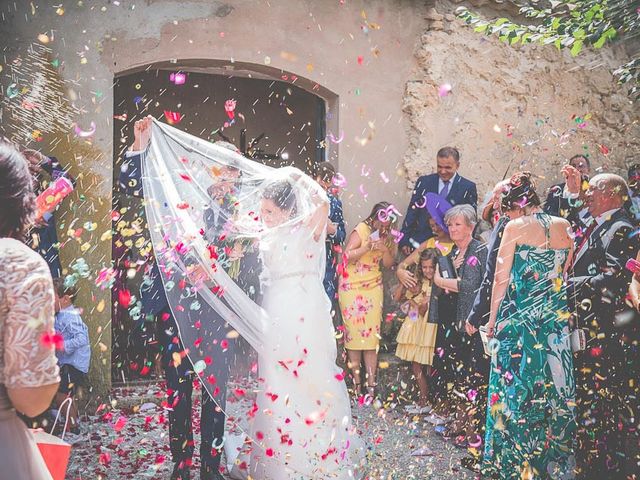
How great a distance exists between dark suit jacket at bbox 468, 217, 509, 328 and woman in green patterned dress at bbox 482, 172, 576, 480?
245mm

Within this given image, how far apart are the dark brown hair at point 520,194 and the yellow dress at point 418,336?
2.05 meters

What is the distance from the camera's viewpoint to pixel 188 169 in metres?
4.64

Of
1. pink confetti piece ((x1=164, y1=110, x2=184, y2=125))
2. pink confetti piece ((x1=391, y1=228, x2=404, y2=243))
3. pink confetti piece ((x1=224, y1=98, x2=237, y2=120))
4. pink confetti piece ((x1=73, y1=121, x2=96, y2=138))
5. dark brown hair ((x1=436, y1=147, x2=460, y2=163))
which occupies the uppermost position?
pink confetti piece ((x1=224, y1=98, x2=237, y2=120))

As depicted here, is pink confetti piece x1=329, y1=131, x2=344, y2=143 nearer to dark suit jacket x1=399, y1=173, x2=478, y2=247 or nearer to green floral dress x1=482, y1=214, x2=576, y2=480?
dark suit jacket x1=399, y1=173, x2=478, y2=247

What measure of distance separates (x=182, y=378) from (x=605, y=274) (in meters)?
2.80

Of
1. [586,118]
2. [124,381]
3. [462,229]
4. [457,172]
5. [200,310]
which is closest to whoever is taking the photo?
[200,310]

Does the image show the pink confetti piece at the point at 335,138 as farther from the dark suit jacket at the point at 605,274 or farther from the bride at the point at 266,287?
the dark suit jacket at the point at 605,274

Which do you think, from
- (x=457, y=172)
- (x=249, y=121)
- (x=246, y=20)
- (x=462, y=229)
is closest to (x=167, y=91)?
(x=249, y=121)

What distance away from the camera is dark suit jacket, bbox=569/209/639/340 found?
15.4 feet

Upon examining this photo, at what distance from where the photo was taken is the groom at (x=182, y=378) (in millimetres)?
4383

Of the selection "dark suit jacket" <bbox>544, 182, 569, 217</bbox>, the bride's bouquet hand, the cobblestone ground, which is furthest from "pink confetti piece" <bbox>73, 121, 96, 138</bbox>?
"dark suit jacket" <bbox>544, 182, 569, 217</bbox>

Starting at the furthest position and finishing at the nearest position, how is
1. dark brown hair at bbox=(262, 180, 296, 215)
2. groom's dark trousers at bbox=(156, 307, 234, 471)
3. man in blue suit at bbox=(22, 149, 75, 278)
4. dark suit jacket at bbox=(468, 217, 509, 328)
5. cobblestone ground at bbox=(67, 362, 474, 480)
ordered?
man in blue suit at bbox=(22, 149, 75, 278) → dark suit jacket at bbox=(468, 217, 509, 328) → cobblestone ground at bbox=(67, 362, 474, 480) → dark brown hair at bbox=(262, 180, 296, 215) → groom's dark trousers at bbox=(156, 307, 234, 471)

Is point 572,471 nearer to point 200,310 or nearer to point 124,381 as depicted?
point 200,310

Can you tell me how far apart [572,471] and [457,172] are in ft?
11.7
